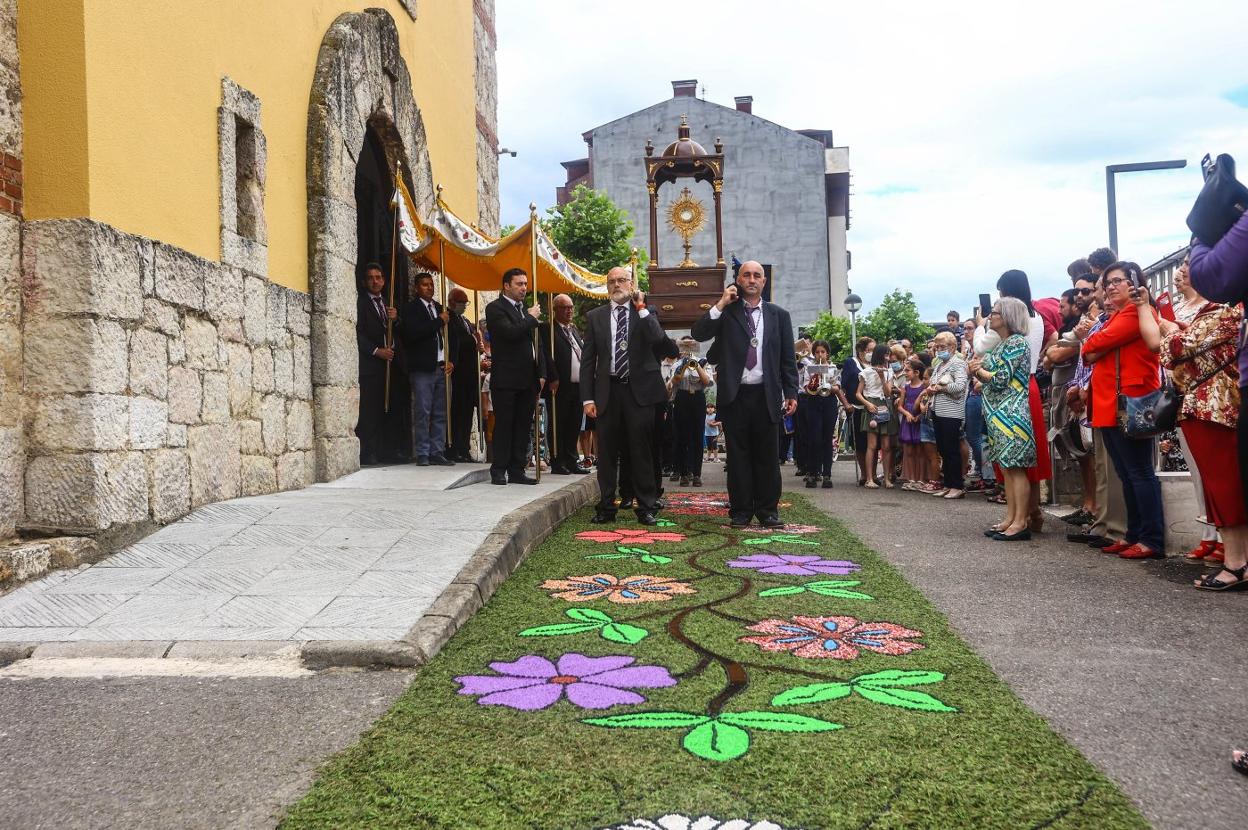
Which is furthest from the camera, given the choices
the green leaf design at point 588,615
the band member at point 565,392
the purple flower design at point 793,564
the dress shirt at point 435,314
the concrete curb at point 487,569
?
the band member at point 565,392

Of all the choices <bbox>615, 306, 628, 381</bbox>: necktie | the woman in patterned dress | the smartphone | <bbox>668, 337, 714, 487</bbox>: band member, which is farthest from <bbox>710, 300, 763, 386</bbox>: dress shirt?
<bbox>668, 337, 714, 487</bbox>: band member

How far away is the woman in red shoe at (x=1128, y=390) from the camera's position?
601 cm

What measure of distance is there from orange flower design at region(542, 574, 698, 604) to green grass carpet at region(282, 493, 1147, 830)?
0.05 m

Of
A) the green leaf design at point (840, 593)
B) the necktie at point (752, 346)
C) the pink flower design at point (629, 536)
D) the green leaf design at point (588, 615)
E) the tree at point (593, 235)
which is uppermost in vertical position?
the tree at point (593, 235)

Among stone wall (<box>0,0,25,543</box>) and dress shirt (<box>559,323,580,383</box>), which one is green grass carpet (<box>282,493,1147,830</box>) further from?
dress shirt (<box>559,323,580,383</box>)

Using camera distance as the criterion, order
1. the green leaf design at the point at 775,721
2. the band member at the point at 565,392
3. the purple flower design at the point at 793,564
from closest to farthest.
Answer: the green leaf design at the point at 775,721, the purple flower design at the point at 793,564, the band member at the point at 565,392

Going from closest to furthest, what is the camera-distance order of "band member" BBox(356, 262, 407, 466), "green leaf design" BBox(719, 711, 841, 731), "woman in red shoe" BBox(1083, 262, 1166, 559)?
"green leaf design" BBox(719, 711, 841, 731) < "woman in red shoe" BBox(1083, 262, 1166, 559) < "band member" BBox(356, 262, 407, 466)

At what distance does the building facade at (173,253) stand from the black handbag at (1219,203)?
200 inches

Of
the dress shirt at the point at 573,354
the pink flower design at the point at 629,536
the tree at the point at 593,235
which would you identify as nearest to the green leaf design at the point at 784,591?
the pink flower design at the point at 629,536

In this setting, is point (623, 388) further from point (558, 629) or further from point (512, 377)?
point (558, 629)

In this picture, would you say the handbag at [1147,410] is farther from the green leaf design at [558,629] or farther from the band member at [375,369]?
the band member at [375,369]

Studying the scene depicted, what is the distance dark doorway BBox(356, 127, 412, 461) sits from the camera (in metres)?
10.7

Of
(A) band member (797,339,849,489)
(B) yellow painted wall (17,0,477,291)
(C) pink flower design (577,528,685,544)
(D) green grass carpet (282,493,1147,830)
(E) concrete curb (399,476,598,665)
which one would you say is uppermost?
(B) yellow painted wall (17,0,477,291)

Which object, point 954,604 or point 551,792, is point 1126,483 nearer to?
point 954,604
